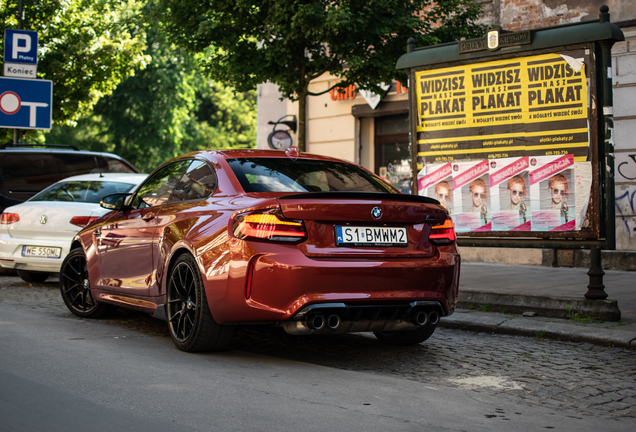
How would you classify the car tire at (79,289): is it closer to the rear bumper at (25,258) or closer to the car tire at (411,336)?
the rear bumper at (25,258)

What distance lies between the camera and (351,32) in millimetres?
12078

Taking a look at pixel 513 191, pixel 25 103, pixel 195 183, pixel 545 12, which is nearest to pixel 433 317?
pixel 195 183

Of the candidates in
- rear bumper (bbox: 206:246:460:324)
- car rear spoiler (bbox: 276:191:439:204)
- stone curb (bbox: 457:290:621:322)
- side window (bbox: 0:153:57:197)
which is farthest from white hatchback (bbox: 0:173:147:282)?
car rear spoiler (bbox: 276:191:439:204)

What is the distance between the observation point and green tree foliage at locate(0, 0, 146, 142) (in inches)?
806

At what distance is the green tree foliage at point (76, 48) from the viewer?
67.2ft

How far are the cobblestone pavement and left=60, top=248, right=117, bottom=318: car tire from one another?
0.16 m

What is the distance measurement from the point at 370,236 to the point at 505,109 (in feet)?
12.3

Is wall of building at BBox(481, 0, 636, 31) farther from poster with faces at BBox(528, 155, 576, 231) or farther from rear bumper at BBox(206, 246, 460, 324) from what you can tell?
rear bumper at BBox(206, 246, 460, 324)

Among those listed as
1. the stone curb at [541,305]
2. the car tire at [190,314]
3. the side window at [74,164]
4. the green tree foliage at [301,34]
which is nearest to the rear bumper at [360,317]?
the car tire at [190,314]

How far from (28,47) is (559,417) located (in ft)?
41.6

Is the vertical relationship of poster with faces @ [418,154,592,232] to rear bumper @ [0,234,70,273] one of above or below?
above

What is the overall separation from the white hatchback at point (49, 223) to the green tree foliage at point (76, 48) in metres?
10.9

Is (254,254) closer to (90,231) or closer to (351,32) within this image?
(90,231)

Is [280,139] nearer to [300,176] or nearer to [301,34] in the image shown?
[301,34]
